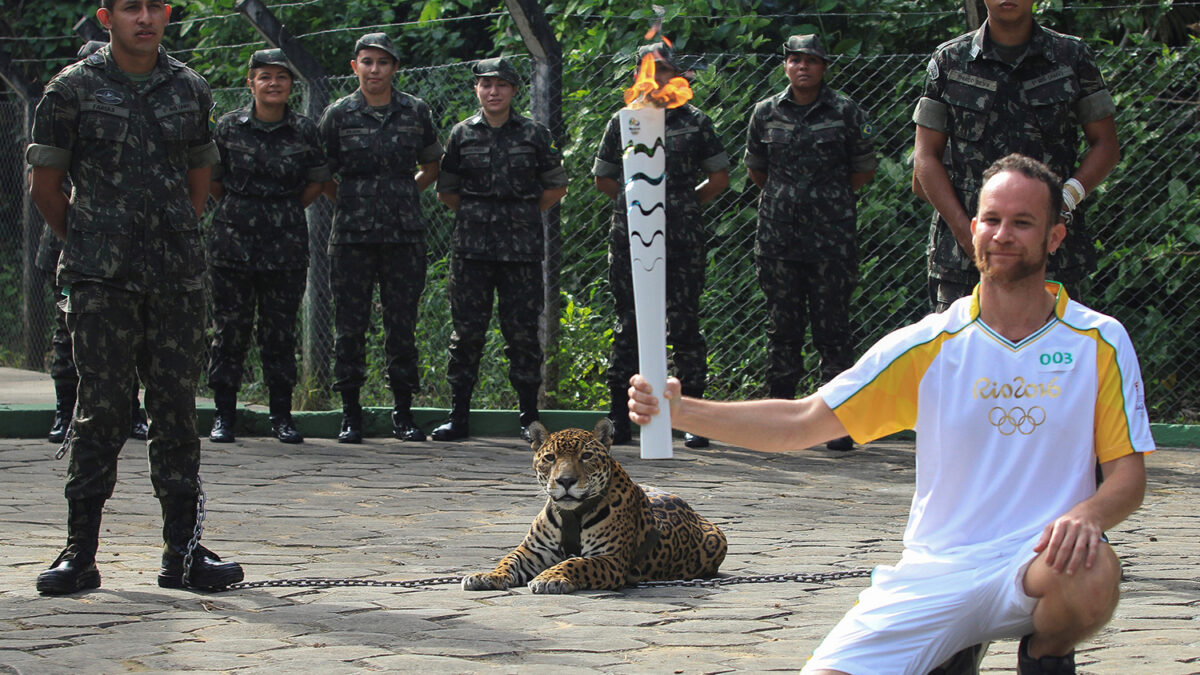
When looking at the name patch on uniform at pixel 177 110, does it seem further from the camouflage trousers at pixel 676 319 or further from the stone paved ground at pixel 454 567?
the camouflage trousers at pixel 676 319

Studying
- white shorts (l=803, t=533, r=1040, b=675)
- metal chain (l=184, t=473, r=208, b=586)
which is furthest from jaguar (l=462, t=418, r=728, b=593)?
white shorts (l=803, t=533, r=1040, b=675)

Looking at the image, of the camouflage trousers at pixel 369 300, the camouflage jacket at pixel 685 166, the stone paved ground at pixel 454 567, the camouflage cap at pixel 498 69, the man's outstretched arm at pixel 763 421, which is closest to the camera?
the man's outstretched arm at pixel 763 421

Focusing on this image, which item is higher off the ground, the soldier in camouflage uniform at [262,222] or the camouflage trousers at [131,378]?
the soldier in camouflage uniform at [262,222]

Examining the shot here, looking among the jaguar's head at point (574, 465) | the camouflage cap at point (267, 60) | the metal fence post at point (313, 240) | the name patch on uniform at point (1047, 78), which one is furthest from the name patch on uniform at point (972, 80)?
the metal fence post at point (313, 240)

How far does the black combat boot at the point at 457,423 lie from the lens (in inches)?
420

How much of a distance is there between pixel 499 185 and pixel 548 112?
1024 mm

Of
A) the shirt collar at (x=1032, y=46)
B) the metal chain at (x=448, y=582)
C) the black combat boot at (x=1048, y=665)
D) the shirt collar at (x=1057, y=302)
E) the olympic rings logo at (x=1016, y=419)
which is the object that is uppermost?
the shirt collar at (x=1032, y=46)

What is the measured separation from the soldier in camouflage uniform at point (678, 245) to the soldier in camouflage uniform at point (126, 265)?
4.49 meters

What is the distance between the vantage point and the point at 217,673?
15.1 feet

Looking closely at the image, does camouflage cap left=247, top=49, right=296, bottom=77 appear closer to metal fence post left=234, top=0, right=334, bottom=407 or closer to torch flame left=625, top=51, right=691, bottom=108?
metal fence post left=234, top=0, right=334, bottom=407

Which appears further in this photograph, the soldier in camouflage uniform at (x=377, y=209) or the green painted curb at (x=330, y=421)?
the green painted curb at (x=330, y=421)

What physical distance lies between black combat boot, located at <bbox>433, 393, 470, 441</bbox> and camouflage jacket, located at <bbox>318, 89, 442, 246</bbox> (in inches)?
46.8

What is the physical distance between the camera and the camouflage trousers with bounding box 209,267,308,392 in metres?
10.1

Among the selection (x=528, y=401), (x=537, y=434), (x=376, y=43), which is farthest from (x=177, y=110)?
(x=528, y=401)
